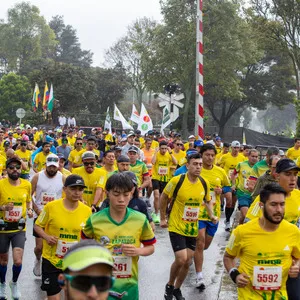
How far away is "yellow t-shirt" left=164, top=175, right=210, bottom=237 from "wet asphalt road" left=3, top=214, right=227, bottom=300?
96 cm

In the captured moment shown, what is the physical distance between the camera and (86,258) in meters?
2.53

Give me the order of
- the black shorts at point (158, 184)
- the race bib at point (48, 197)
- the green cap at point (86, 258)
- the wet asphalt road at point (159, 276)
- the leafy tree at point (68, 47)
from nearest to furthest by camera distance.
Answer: the green cap at point (86, 258) → the wet asphalt road at point (159, 276) → the race bib at point (48, 197) → the black shorts at point (158, 184) → the leafy tree at point (68, 47)

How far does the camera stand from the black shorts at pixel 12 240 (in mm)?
7789

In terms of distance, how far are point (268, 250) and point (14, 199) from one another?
13.3 feet

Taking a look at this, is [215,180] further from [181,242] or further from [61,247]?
[61,247]

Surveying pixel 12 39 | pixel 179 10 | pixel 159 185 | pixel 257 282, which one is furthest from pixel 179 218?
pixel 12 39

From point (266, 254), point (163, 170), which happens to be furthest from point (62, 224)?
point (163, 170)

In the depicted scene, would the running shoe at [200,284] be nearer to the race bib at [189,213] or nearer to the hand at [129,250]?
the race bib at [189,213]

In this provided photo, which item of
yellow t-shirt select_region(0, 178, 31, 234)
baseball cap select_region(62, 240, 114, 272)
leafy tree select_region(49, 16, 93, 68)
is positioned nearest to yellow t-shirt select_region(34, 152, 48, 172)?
yellow t-shirt select_region(0, 178, 31, 234)

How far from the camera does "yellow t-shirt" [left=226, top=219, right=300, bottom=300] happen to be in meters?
4.98

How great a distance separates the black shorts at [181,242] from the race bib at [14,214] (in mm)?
1976

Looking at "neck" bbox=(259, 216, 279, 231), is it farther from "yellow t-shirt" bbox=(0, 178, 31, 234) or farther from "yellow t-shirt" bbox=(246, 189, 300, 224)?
"yellow t-shirt" bbox=(0, 178, 31, 234)

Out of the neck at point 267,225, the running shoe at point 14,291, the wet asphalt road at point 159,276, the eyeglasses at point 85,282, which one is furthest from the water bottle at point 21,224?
the eyeglasses at point 85,282

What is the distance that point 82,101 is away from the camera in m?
60.2
